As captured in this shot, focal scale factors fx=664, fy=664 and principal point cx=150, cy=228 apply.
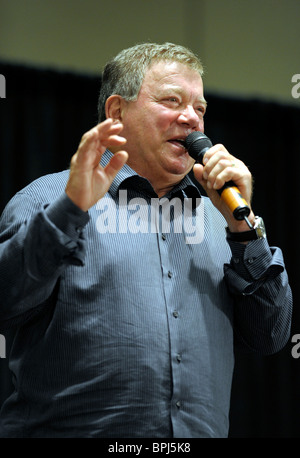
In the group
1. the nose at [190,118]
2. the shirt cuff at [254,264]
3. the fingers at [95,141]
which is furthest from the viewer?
the nose at [190,118]

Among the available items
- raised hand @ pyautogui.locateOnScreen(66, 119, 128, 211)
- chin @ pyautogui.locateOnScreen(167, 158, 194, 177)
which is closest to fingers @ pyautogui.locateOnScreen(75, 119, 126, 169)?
raised hand @ pyautogui.locateOnScreen(66, 119, 128, 211)

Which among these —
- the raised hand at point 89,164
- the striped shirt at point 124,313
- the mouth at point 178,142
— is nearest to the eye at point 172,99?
the mouth at point 178,142

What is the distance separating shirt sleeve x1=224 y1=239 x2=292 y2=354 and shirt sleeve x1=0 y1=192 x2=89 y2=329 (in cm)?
45

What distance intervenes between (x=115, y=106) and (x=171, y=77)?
0.20 m

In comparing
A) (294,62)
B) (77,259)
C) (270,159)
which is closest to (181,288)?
(77,259)

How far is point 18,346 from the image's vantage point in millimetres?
1609

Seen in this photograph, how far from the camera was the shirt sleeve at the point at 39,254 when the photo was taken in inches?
54.8

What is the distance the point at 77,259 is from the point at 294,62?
2.90m

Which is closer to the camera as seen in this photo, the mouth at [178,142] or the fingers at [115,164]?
the fingers at [115,164]

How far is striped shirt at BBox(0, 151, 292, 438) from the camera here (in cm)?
146

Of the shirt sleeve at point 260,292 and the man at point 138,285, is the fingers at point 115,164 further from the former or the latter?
the shirt sleeve at point 260,292

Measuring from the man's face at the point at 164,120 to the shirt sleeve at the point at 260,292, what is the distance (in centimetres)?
30

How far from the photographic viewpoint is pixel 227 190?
5.20 ft

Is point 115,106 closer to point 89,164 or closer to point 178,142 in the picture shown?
point 178,142
